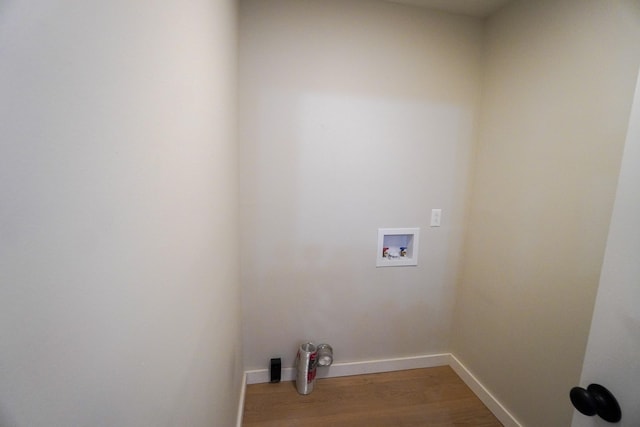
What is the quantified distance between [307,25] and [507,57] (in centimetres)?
120

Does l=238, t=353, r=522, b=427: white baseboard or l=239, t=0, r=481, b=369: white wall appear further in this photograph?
l=238, t=353, r=522, b=427: white baseboard

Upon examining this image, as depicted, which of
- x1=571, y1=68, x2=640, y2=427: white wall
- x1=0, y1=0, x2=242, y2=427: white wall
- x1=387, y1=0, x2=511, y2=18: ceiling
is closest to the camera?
x1=0, y1=0, x2=242, y2=427: white wall

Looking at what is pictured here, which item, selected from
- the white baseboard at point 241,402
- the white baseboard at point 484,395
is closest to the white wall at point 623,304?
the white baseboard at point 484,395

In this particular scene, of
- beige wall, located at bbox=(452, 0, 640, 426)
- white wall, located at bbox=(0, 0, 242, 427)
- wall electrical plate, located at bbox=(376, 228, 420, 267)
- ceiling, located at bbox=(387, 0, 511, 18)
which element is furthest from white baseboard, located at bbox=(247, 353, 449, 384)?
ceiling, located at bbox=(387, 0, 511, 18)

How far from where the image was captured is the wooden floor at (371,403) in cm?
147

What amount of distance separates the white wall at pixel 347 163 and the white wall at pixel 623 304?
109 cm

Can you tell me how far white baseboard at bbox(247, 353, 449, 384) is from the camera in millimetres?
1700

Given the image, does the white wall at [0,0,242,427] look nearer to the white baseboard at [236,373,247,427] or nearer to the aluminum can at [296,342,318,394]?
the white baseboard at [236,373,247,427]

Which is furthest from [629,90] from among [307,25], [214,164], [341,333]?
[341,333]

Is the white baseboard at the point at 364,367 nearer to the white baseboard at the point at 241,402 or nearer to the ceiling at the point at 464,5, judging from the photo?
the white baseboard at the point at 241,402

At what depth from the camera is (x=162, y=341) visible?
472 mm

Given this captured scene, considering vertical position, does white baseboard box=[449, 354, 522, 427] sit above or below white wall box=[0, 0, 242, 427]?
below

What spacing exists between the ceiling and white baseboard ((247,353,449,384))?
93.0 inches

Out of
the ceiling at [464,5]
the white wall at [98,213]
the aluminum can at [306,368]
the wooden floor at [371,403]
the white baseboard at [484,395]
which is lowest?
the wooden floor at [371,403]
